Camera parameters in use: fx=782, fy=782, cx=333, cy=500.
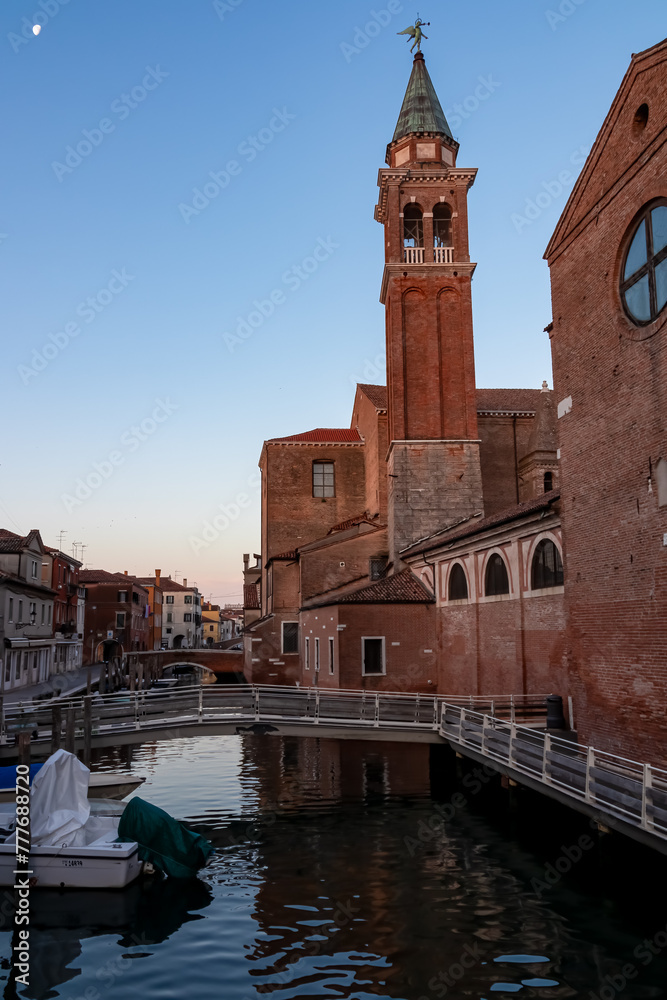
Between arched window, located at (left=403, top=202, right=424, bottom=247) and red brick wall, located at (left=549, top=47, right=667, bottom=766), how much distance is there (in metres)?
21.3

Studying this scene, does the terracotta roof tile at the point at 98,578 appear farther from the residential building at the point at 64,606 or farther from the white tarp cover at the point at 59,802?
the white tarp cover at the point at 59,802

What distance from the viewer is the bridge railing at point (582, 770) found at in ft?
35.5

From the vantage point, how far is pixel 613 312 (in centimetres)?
1499

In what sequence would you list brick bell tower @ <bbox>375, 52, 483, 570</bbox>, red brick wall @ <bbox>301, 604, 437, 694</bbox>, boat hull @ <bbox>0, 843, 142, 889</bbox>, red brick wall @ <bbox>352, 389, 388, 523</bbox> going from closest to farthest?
boat hull @ <bbox>0, 843, 142, 889</bbox> → red brick wall @ <bbox>301, 604, 437, 694</bbox> → brick bell tower @ <bbox>375, 52, 483, 570</bbox> → red brick wall @ <bbox>352, 389, 388, 523</bbox>

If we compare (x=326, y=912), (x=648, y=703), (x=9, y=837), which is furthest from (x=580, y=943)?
(x=9, y=837)

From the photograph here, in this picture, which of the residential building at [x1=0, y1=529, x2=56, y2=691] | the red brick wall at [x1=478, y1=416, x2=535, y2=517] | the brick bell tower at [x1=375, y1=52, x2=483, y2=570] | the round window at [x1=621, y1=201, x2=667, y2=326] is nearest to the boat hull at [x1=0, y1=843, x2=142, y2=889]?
the round window at [x1=621, y1=201, x2=667, y2=326]

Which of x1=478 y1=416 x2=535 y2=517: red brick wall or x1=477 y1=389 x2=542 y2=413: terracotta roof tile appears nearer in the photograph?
x1=478 y1=416 x2=535 y2=517: red brick wall

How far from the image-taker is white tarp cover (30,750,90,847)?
1342 cm

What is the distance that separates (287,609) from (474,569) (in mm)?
18550

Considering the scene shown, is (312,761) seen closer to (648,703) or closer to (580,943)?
(648,703)

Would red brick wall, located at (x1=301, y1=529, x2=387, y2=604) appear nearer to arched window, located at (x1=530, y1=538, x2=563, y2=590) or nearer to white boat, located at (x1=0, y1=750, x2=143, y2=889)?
arched window, located at (x1=530, y1=538, x2=563, y2=590)

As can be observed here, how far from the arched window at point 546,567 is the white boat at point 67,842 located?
11.9 m

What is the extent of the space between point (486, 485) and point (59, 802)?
94.0 ft

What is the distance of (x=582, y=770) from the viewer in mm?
13000
